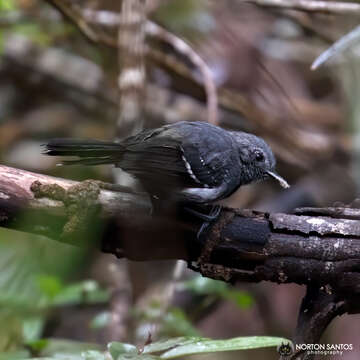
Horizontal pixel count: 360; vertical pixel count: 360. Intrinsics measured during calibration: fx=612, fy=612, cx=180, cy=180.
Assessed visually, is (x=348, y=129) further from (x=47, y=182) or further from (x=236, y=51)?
(x=47, y=182)

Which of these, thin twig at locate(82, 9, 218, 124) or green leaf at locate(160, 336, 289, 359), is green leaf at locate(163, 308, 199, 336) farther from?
thin twig at locate(82, 9, 218, 124)

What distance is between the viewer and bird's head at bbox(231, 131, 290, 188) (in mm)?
2732

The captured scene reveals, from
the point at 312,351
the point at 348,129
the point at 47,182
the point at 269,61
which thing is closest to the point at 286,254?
the point at 312,351

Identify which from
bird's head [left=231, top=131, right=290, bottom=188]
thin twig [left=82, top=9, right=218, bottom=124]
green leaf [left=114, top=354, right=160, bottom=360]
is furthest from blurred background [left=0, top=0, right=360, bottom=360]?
green leaf [left=114, top=354, right=160, bottom=360]

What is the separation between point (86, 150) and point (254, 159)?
2.59 ft

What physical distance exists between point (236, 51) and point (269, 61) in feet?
2.91

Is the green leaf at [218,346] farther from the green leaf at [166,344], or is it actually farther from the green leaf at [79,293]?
the green leaf at [79,293]

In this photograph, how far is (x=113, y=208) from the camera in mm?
2199

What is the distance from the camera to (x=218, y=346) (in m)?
1.76

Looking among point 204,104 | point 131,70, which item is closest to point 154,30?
point 204,104

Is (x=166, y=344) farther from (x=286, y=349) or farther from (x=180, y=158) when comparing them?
(x=180, y=158)

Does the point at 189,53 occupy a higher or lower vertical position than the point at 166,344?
higher

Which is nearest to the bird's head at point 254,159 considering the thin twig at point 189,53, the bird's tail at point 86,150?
the bird's tail at point 86,150

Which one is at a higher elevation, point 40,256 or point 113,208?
point 113,208
